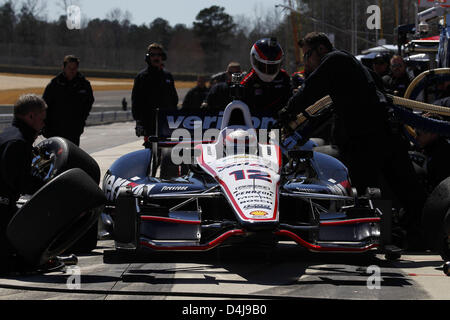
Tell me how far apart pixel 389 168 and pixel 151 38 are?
355 ft

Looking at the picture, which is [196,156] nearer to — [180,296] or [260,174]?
[260,174]

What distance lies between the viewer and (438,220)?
21.0ft

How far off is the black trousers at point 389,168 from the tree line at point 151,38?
206ft

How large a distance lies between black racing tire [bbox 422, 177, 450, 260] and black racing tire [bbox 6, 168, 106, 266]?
2817 mm

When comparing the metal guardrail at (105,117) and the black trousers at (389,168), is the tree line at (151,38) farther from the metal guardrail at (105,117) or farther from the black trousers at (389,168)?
the black trousers at (389,168)

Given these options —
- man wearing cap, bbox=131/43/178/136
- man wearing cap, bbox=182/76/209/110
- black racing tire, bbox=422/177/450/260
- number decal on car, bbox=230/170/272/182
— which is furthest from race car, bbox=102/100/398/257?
man wearing cap, bbox=182/76/209/110

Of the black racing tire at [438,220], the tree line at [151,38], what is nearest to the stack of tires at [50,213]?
the black racing tire at [438,220]

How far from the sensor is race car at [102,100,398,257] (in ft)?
19.7

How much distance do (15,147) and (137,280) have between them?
1489mm

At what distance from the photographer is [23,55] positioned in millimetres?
84000

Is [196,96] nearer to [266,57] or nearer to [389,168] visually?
[266,57]

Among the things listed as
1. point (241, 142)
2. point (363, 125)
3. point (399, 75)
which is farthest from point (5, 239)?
point (399, 75)

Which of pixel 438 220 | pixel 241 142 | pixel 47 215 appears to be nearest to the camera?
pixel 47 215
